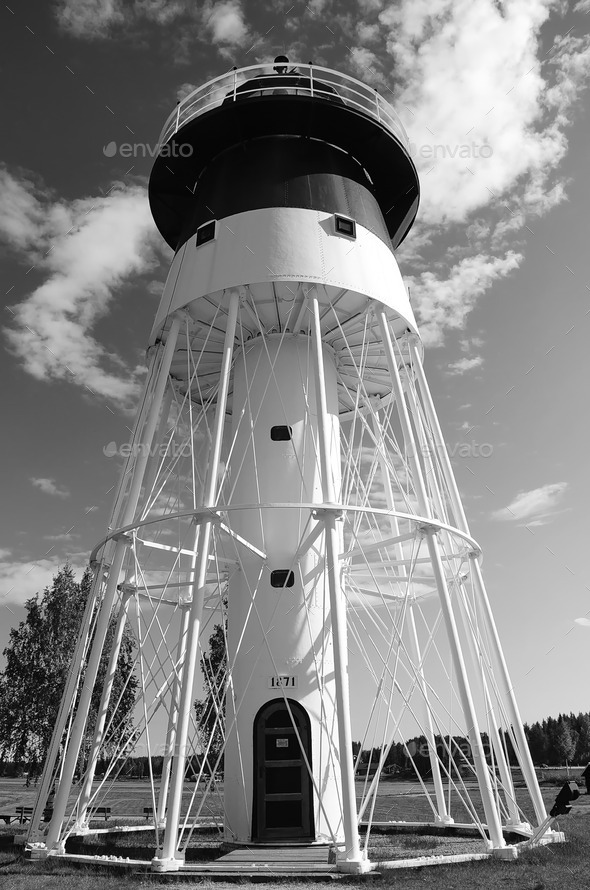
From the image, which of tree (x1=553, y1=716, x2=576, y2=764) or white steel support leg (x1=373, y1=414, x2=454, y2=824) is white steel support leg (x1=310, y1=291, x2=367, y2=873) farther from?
tree (x1=553, y1=716, x2=576, y2=764)

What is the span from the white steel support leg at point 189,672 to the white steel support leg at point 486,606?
510cm

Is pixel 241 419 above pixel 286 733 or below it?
above

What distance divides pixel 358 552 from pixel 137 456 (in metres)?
5.08

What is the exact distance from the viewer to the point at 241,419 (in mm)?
15812

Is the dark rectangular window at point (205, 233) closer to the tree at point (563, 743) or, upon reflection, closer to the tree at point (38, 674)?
the tree at point (38, 674)

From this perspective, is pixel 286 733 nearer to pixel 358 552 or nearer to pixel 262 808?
pixel 262 808

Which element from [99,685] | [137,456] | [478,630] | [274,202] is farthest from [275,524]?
[99,685]

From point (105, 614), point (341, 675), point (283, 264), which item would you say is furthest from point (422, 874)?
point (283, 264)

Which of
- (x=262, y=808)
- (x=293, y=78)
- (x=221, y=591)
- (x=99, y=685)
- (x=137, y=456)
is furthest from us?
(x=99, y=685)

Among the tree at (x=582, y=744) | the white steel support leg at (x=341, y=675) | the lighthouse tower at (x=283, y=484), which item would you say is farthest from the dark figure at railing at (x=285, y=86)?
the tree at (x=582, y=744)

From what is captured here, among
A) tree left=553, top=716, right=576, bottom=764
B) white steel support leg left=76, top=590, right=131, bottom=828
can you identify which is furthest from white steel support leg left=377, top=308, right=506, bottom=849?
tree left=553, top=716, right=576, bottom=764

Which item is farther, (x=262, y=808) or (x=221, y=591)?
(x=221, y=591)

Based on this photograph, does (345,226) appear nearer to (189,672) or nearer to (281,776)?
(189,672)

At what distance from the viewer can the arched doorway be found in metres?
12.6
